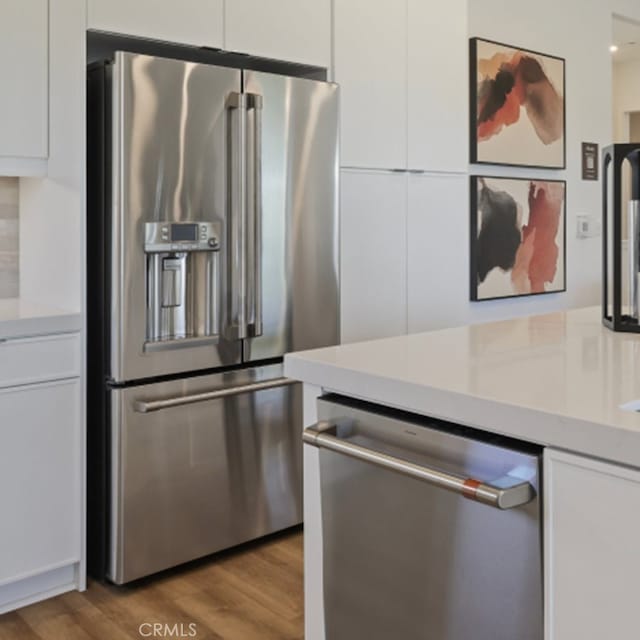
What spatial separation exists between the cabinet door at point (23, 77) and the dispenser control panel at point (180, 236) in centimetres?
43

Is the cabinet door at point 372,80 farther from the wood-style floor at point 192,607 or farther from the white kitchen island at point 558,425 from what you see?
the white kitchen island at point 558,425

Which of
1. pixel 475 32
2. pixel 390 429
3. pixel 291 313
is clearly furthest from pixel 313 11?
pixel 390 429

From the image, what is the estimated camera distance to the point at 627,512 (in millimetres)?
1067

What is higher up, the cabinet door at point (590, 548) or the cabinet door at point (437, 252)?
the cabinet door at point (437, 252)

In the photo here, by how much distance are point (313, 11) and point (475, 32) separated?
1536 mm

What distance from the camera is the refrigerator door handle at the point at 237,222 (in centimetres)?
274

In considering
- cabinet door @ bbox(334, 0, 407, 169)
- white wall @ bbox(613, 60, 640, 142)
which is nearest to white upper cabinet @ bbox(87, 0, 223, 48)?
cabinet door @ bbox(334, 0, 407, 169)

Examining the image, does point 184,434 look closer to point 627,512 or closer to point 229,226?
point 229,226

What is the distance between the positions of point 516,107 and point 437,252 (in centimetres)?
134

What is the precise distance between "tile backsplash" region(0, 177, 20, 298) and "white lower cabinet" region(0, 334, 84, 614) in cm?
56

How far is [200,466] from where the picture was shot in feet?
9.05

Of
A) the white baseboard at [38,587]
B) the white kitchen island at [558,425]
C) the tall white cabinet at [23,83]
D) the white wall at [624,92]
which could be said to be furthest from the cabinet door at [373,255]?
the white wall at [624,92]

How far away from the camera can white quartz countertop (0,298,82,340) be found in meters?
2.37

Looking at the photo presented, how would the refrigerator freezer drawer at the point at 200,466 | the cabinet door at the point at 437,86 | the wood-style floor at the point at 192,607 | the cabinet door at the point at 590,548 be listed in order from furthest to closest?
the cabinet door at the point at 437,86 < the refrigerator freezer drawer at the point at 200,466 < the wood-style floor at the point at 192,607 < the cabinet door at the point at 590,548
